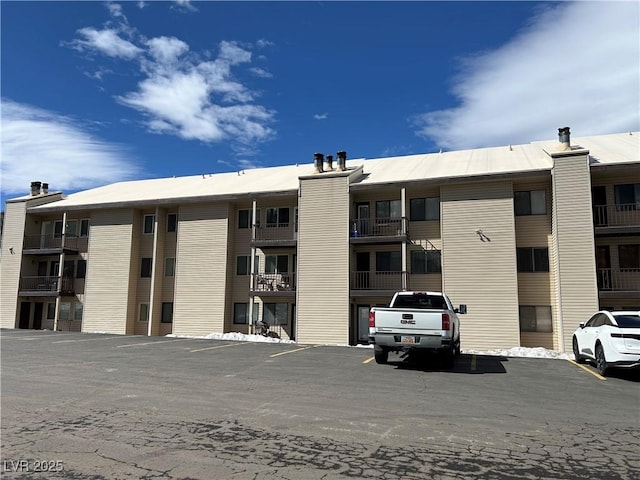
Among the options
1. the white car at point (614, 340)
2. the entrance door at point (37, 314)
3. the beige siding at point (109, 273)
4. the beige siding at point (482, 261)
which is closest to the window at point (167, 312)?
the beige siding at point (109, 273)

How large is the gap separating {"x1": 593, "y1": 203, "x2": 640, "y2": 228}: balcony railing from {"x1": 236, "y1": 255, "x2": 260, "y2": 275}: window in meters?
16.4

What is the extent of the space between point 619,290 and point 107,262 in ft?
85.5

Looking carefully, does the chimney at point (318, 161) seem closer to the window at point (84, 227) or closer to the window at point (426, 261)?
the window at point (426, 261)

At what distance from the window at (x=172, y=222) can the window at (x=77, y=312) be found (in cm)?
747

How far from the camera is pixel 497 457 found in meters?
4.96

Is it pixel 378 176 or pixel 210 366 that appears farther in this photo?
pixel 378 176

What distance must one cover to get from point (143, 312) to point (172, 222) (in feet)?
18.1

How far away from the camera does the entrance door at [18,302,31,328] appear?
28906mm

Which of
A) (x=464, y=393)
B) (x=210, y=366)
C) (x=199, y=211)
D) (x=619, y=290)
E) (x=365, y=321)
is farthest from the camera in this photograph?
(x=199, y=211)

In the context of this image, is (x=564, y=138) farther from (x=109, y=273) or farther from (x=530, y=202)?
(x=109, y=273)

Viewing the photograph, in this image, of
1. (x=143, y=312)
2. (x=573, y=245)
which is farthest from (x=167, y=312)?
(x=573, y=245)

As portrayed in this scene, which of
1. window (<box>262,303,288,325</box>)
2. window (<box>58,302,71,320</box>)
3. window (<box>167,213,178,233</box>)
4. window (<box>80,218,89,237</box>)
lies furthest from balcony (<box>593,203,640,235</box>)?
window (<box>58,302,71,320</box>)

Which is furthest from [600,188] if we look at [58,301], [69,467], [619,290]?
[58,301]

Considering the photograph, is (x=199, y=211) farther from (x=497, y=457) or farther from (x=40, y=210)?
(x=497, y=457)
